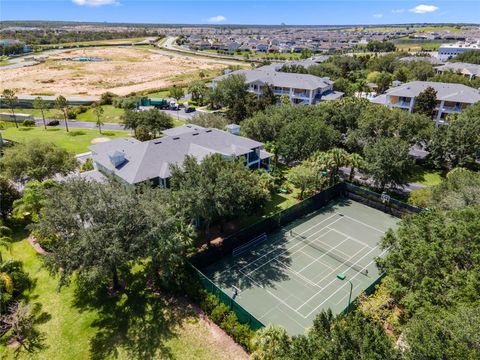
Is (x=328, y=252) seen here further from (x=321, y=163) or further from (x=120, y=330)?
(x=120, y=330)

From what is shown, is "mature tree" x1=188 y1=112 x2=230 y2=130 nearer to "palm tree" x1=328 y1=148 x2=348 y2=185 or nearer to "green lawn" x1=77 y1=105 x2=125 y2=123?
"palm tree" x1=328 y1=148 x2=348 y2=185

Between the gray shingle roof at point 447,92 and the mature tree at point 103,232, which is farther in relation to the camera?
the gray shingle roof at point 447,92

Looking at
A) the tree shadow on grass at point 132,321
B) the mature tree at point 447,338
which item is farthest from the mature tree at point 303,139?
the mature tree at point 447,338

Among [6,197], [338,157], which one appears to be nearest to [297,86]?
[338,157]

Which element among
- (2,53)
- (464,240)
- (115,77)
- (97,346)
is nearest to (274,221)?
(464,240)

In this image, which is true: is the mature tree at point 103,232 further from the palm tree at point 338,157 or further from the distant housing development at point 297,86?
the distant housing development at point 297,86


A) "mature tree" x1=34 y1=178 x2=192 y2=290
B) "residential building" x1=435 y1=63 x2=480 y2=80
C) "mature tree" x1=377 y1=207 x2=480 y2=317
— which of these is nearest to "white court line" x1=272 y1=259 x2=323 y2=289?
"mature tree" x1=377 y1=207 x2=480 y2=317

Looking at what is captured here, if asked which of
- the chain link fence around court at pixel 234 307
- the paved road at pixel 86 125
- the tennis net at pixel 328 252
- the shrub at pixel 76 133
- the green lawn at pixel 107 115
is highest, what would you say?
Result: the green lawn at pixel 107 115
